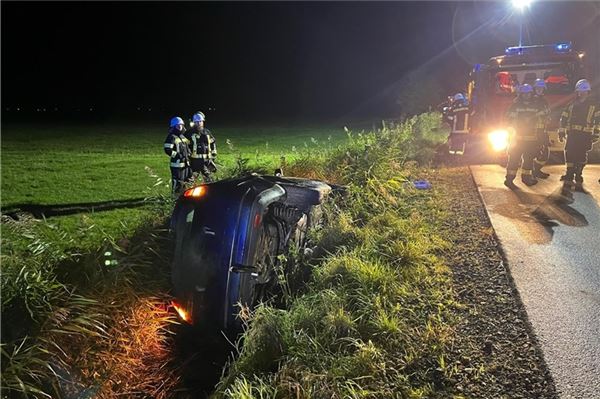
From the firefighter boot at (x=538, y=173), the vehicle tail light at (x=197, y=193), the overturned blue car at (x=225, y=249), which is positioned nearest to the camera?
the overturned blue car at (x=225, y=249)

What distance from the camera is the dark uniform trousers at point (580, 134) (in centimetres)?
785

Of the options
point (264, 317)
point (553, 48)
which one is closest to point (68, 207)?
point (264, 317)

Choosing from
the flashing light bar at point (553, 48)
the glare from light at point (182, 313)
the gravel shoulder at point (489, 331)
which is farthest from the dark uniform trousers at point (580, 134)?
the glare from light at point (182, 313)

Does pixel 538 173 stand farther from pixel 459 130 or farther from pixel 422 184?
pixel 459 130

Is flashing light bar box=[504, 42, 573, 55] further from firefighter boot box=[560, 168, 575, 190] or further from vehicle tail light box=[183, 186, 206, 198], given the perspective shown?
vehicle tail light box=[183, 186, 206, 198]

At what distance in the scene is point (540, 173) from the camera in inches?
347

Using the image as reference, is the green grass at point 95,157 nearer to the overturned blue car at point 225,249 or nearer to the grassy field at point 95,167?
the grassy field at point 95,167

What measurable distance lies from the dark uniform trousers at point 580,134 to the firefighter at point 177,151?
6.33 meters

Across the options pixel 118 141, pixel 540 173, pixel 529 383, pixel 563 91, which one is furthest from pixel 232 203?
pixel 118 141

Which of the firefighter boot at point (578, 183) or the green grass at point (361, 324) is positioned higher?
the firefighter boot at point (578, 183)

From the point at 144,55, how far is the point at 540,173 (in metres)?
63.5

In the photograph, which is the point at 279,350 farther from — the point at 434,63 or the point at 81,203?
the point at 434,63

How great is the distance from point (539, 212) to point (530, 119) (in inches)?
101

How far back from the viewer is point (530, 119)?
8.41m
